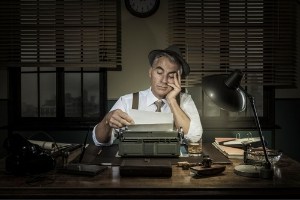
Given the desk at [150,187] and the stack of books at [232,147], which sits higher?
the stack of books at [232,147]

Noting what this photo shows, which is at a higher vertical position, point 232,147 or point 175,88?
point 175,88

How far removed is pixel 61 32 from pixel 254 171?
93.3 inches

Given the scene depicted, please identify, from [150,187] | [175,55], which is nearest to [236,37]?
[175,55]

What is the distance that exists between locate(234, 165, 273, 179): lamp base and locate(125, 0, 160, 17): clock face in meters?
2.12

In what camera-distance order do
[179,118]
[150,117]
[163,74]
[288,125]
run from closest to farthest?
[150,117]
[179,118]
[163,74]
[288,125]

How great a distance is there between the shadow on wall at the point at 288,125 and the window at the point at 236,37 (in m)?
0.27

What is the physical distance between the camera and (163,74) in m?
3.14

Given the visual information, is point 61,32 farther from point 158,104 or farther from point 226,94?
point 226,94

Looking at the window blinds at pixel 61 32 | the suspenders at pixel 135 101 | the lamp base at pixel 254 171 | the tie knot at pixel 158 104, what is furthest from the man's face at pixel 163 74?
the lamp base at pixel 254 171

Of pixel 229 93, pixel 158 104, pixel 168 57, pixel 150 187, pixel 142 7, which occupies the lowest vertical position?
pixel 150 187

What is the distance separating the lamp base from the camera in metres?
1.93

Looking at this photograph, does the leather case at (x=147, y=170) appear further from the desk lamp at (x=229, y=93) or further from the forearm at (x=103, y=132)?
the forearm at (x=103, y=132)

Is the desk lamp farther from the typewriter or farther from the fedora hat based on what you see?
the fedora hat

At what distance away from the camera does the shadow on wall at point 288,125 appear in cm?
386
